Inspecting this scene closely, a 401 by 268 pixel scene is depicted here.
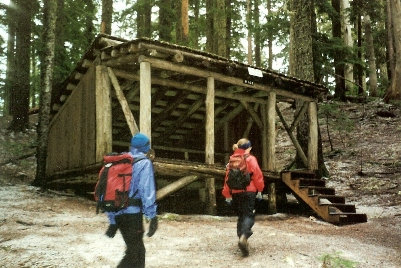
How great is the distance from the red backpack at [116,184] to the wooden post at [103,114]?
5290mm

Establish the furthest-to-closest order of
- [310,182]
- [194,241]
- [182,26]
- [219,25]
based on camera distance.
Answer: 1. [182,26]
2. [219,25]
3. [310,182]
4. [194,241]

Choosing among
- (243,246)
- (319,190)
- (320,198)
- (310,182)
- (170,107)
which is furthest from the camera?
(170,107)

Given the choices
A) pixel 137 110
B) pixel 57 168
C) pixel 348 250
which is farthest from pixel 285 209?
pixel 57 168

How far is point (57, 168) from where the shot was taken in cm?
1402

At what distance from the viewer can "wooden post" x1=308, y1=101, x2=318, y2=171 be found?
1253 cm

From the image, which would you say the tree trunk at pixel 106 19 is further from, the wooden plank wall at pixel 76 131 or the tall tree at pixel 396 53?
the tall tree at pixel 396 53

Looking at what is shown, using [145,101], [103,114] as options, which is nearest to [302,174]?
[145,101]

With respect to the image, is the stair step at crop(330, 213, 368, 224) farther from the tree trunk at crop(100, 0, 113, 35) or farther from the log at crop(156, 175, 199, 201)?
the tree trunk at crop(100, 0, 113, 35)

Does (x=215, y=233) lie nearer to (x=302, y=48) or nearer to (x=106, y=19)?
(x=302, y=48)

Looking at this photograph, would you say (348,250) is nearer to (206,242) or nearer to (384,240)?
(384,240)

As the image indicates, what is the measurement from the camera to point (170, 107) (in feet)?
41.7

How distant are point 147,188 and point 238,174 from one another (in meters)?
2.39

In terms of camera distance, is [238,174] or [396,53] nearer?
[238,174]

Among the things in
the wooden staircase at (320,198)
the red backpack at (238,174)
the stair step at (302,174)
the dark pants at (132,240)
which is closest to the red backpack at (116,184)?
the dark pants at (132,240)
